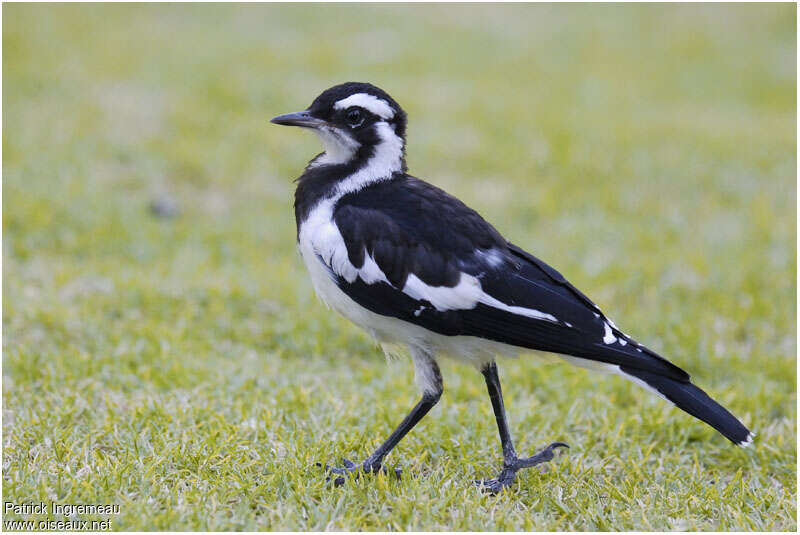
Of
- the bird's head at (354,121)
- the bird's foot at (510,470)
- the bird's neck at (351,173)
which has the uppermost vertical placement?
the bird's head at (354,121)

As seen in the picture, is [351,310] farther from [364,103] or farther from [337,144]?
[364,103]

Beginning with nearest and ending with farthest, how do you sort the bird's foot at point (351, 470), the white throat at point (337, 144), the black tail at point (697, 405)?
the black tail at point (697, 405), the bird's foot at point (351, 470), the white throat at point (337, 144)

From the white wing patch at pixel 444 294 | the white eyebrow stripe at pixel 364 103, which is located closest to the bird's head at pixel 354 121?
the white eyebrow stripe at pixel 364 103

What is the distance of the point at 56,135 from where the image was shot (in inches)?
288

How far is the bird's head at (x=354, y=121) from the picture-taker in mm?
3268

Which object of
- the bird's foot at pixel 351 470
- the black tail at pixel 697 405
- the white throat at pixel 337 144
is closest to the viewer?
the black tail at pixel 697 405

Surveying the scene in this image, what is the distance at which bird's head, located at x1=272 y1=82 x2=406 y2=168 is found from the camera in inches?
129

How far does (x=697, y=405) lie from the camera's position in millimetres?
3037

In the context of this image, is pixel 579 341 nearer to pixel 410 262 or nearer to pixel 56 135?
pixel 410 262

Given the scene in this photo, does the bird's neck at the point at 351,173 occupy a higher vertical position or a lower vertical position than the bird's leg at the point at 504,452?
higher

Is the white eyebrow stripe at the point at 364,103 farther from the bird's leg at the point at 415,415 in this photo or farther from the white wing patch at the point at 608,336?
the white wing patch at the point at 608,336

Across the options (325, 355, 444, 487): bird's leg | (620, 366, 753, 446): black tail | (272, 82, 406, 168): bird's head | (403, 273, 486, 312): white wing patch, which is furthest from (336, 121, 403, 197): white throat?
(620, 366, 753, 446): black tail

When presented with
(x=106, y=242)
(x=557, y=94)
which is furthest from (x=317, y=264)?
(x=557, y=94)

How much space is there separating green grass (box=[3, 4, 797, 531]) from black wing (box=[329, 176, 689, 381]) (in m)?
0.59
